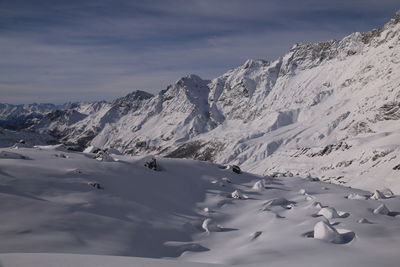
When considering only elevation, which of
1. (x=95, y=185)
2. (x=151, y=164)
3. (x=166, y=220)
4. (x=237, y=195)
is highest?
(x=151, y=164)

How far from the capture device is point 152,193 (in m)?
31.8

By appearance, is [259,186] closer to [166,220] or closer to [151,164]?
[151,164]

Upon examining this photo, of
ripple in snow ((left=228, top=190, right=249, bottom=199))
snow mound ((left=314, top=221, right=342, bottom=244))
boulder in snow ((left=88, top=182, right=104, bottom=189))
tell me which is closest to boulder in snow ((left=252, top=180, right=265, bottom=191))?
ripple in snow ((left=228, top=190, right=249, bottom=199))

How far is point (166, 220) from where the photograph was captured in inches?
1069

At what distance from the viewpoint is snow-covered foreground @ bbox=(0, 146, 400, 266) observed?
17578 millimetres

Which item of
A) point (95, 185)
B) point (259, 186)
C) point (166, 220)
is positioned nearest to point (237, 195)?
point (259, 186)

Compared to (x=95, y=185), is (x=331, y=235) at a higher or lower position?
lower

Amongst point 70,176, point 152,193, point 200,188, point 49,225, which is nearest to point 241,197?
point 200,188

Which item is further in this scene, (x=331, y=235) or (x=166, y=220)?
(x=166, y=220)

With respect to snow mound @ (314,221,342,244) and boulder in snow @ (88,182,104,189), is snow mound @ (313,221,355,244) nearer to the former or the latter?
snow mound @ (314,221,342,244)

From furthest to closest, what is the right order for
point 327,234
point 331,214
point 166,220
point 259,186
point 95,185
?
1. point 259,186
2. point 95,185
3. point 166,220
4. point 331,214
5. point 327,234

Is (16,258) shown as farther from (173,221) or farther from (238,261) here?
(173,221)

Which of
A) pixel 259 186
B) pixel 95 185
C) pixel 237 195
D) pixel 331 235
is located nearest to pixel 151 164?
pixel 95 185

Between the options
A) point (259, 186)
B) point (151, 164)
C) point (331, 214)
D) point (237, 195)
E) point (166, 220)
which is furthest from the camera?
point (259, 186)
